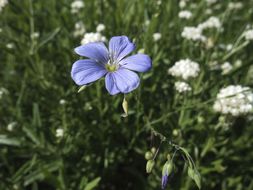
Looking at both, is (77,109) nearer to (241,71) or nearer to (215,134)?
(215,134)

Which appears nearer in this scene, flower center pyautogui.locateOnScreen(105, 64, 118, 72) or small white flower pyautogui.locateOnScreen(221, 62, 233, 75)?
flower center pyautogui.locateOnScreen(105, 64, 118, 72)

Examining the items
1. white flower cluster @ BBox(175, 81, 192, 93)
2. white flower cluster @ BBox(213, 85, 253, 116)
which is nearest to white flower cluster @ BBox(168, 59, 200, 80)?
white flower cluster @ BBox(175, 81, 192, 93)

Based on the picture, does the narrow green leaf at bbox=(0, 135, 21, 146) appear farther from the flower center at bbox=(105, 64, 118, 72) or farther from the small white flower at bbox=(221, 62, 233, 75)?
the small white flower at bbox=(221, 62, 233, 75)

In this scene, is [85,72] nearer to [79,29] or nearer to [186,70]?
[186,70]

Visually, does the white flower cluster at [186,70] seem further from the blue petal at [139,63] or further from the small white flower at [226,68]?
the blue petal at [139,63]

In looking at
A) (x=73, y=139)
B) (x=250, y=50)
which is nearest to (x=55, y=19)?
(x=73, y=139)

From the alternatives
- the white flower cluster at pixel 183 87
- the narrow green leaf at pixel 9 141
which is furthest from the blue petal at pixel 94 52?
the narrow green leaf at pixel 9 141
